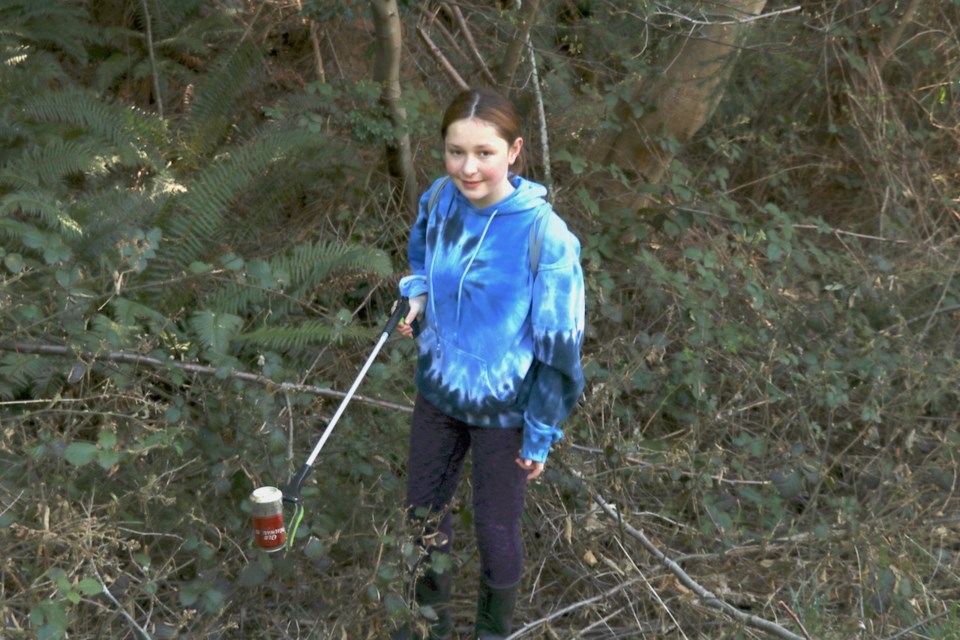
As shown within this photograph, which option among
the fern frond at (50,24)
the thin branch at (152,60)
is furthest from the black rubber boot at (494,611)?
the fern frond at (50,24)

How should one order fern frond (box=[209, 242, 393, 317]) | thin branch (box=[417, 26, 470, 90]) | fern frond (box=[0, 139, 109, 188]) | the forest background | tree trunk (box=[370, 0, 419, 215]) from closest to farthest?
the forest background, fern frond (box=[209, 242, 393, 317]), tree trunk (box=[370, 0, 419, 215]), fern frond (box=[0, 139, 109, 188]), thin branch (box=[417, 26, 470, 90])

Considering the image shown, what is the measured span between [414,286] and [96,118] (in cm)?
312

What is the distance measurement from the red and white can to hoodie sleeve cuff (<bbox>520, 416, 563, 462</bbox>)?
663mm

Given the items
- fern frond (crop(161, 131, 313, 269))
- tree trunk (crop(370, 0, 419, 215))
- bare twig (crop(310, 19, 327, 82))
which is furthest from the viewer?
bare twig (crop(310, 19, 327, 82))

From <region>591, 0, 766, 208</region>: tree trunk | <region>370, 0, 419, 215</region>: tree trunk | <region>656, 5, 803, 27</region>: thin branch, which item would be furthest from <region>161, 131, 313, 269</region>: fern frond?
<region>656, 5, 803, 27</region>: thin branch

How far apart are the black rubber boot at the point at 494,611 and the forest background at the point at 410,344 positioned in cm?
26

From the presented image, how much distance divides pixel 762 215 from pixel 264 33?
3095 mm

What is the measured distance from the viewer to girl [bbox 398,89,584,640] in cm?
276

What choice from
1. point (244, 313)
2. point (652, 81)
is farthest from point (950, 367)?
point (244, 313)

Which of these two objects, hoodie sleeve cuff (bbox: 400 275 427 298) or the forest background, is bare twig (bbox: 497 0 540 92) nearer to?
the forest background

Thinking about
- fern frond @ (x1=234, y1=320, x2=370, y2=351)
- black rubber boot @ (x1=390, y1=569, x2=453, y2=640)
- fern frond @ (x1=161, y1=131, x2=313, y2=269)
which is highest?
fern frond @ (x1=161, y1=131, x2=313, y2=269)

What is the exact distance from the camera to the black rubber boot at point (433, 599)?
328cm

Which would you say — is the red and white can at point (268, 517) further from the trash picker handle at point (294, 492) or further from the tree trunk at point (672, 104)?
the tree trunk at point (672, 104)

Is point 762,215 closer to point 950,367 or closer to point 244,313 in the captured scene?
point 950,367
